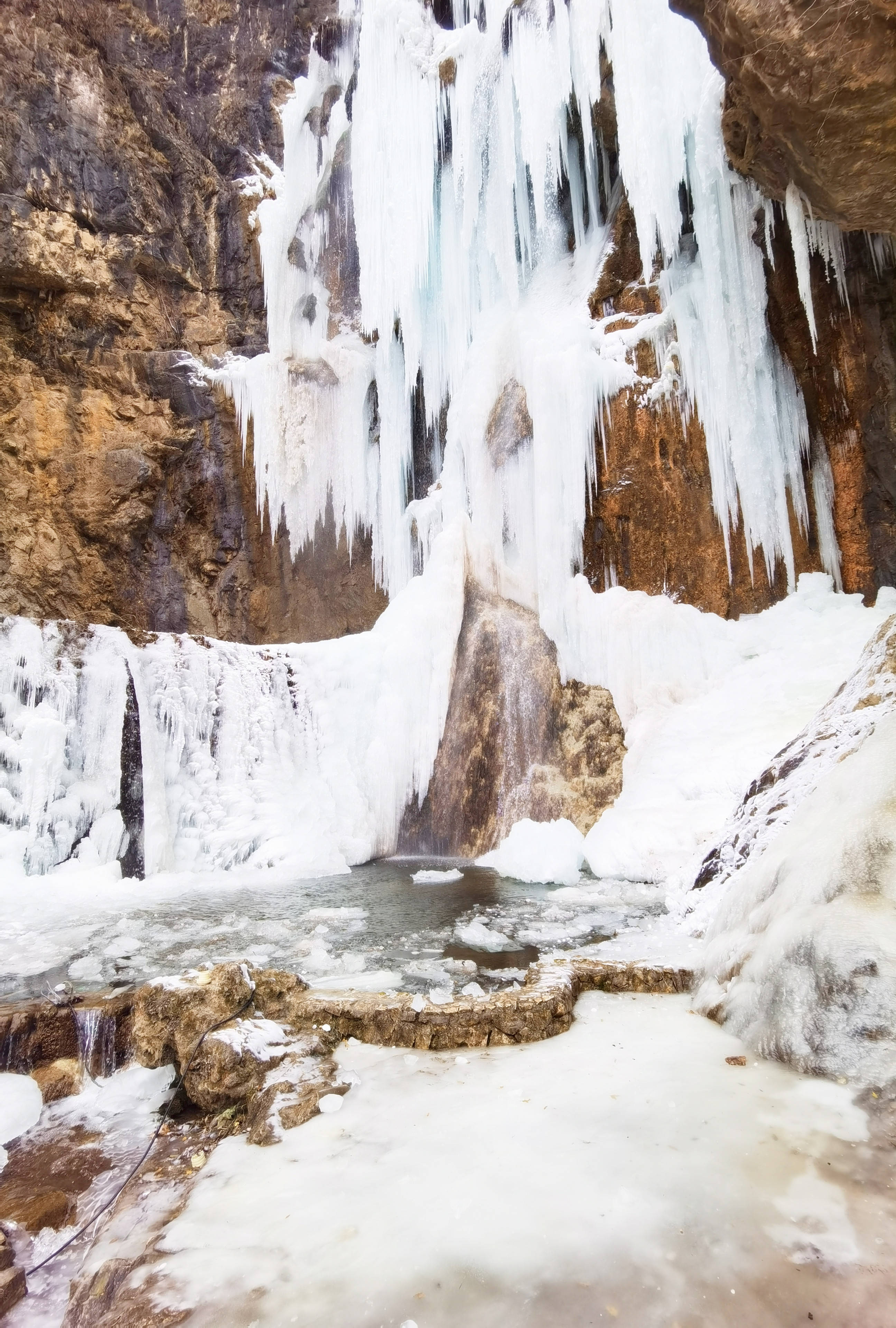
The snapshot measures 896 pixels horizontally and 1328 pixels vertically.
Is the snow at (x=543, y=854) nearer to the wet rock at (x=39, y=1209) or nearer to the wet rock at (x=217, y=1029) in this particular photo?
the wet rock at (x=217, y=1029)

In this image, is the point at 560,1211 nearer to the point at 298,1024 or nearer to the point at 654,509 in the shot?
the point at 298,1024

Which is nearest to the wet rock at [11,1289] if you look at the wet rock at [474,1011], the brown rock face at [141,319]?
the wet rock at [474,1011]

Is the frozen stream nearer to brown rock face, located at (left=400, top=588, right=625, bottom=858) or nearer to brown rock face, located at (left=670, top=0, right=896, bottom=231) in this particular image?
brown rock face, located at (left=400, top=588, right=625, bottom=858)

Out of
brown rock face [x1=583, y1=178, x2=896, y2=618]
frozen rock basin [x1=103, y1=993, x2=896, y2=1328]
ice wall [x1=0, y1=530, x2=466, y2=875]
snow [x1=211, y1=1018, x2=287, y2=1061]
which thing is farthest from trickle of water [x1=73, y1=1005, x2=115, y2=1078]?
brown rock face [x1=583, y1=178, x2=896, y2=618]

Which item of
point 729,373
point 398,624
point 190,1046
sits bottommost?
point 190,1046

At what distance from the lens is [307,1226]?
64.7 inches

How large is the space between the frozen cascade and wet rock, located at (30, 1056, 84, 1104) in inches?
327

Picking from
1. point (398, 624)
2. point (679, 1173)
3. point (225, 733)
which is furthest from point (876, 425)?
point (679, 1173)

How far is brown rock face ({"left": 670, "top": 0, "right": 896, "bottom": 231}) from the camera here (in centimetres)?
399

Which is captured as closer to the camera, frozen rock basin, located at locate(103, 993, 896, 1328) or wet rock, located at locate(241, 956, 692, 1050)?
frozen rock basin, located at locate(103, 993, 896, 1328)

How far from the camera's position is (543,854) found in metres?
7.79

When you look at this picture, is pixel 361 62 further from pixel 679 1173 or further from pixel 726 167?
pixel 679 1173

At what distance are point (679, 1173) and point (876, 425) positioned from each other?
9845 millimetres

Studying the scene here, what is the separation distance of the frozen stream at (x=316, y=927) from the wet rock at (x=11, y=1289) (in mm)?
1964
